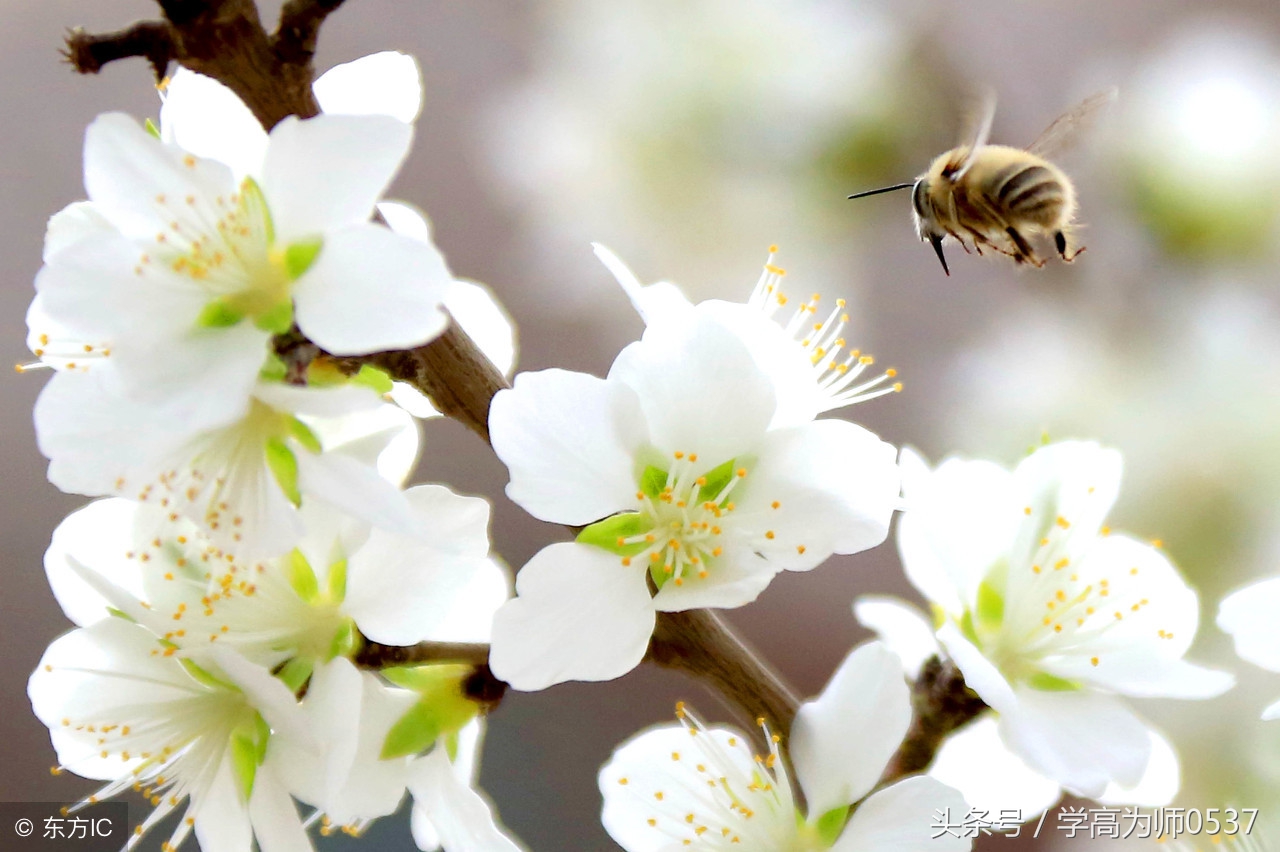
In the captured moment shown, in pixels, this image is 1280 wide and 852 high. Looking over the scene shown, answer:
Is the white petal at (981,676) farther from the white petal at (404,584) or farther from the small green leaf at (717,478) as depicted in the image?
the white petal at (404,584)

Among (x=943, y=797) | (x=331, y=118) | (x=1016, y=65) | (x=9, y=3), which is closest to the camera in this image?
(x=331, y=118)

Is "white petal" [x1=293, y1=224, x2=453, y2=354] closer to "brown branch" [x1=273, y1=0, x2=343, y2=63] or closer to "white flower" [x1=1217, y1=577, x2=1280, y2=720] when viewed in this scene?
"brown branch" [x1=273, y1=0, x2=343, y2=63]

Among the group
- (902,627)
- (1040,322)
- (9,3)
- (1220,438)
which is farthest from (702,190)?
(9,3)

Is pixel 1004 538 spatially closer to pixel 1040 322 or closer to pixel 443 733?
pixel 443 733

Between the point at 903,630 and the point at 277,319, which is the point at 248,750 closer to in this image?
the point at 277,319

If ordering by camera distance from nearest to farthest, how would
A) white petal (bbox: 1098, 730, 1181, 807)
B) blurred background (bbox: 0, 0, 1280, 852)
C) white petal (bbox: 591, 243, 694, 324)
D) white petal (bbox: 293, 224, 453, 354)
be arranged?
1. white petal (bbox: 293, 224, 453, 354)
2. white petal (bbox: 591, 243, 694, 324)
3. white petal (bbox: 1098, 730, 1181, 807)
4. blurred background (bbox: 0, 0, 1280, 852)

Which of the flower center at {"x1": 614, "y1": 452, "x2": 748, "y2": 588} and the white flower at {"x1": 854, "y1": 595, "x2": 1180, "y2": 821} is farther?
the white flower at {"x1": 854, "y1": 595, "x2": 1180, "y2": 821}

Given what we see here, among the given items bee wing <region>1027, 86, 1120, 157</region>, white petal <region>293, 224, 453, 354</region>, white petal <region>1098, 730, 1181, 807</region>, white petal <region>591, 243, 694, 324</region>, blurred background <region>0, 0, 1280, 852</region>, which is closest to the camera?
white petal <region>293, 224, 453, 354</region>

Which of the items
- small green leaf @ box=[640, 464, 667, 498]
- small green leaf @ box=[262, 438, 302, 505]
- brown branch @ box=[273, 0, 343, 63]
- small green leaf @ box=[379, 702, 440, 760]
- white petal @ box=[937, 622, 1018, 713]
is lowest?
small green leaf @ box=[379, 702, 440, 760]

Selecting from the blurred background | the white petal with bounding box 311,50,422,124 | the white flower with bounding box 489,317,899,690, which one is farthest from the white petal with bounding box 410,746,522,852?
the blurred background
